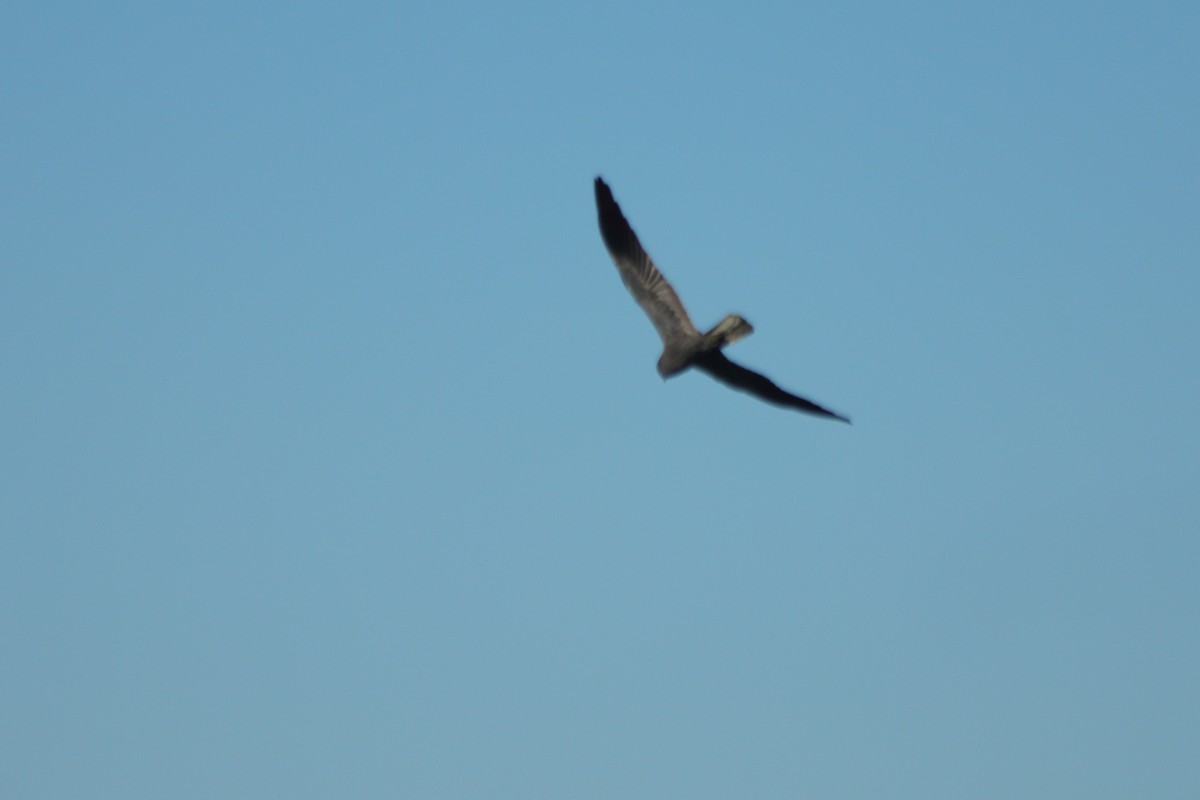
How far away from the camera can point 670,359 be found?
96.6 ft

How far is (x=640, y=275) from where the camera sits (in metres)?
31.5

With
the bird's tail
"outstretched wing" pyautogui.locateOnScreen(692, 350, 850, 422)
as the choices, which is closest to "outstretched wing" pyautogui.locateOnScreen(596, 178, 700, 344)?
"outstretched wing" pyautogui.locateOnScreen(692, 350, 850, 422)

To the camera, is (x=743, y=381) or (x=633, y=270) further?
(x=633, y=270)

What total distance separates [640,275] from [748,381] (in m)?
3.32

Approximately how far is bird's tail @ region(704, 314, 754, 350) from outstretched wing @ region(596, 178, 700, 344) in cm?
125

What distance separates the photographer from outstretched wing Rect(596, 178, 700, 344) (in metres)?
30.3

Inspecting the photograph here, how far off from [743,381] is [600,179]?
221 inches

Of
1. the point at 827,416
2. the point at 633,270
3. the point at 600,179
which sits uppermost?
the point at 600,179

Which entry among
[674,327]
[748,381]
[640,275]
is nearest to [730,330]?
[748,381]

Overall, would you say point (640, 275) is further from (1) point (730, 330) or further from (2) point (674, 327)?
(1) point (730, 330)

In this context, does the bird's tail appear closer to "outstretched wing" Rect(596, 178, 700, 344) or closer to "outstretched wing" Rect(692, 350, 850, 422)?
"outstretched wing" Rect(692, 350, 850, 422)

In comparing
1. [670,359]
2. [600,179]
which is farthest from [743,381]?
[600,179]

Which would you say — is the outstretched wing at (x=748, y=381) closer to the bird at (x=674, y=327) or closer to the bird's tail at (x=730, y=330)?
the bird at (x=674, y=327)

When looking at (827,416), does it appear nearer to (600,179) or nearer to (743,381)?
(743,381)
